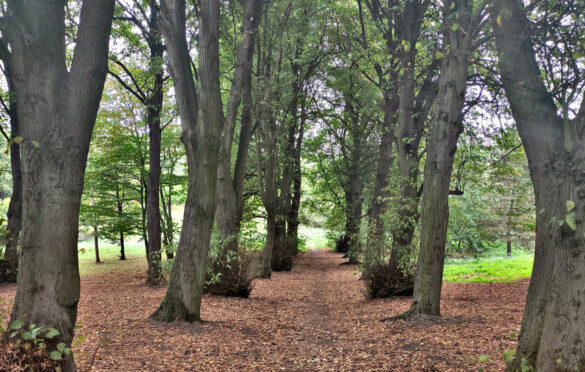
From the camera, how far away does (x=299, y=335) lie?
251 inches

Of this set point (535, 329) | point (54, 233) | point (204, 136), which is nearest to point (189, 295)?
point (204, 136)

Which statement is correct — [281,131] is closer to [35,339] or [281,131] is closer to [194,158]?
[194,158]

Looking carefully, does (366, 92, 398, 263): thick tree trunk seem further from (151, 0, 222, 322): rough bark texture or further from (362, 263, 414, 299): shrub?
(151, 0, 222, 322): rough bark texture

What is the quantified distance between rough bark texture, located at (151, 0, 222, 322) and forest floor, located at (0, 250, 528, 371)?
432 millimetres

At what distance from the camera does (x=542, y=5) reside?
4789 millimetres

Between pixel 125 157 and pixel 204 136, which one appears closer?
pixel 204 136

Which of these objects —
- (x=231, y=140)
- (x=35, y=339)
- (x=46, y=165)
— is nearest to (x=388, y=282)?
(x=231, y=140)

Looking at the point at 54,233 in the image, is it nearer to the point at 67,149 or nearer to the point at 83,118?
the point at 67,149

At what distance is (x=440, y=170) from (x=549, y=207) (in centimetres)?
308

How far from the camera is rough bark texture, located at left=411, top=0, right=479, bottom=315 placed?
6383 millimetres

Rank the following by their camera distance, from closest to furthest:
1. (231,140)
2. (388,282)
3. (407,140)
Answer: (407,140)
(388,282)
(231,140)

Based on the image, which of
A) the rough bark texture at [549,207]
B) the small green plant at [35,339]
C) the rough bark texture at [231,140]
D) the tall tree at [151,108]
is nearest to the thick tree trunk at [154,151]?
the tall tree at [151,108]

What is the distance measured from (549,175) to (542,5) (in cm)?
253

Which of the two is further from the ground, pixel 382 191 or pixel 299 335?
pixel 382 191
